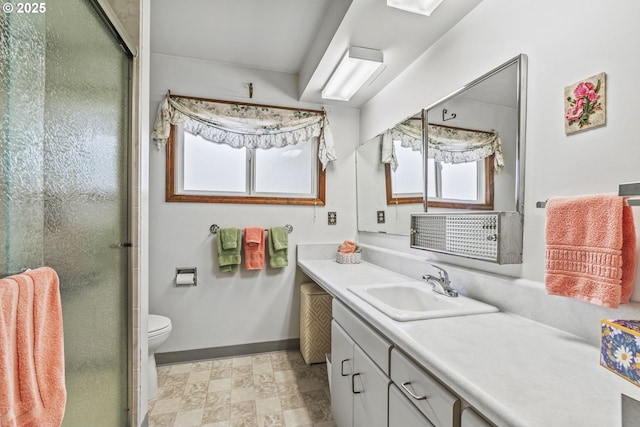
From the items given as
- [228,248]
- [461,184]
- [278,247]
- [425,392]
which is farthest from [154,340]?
[461,184]

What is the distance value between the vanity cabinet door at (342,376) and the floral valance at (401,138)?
4.09 feet

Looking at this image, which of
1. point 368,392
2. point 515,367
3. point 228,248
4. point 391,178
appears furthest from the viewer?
point 228,248

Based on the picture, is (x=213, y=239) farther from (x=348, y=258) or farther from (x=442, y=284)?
(x=442, y=284)

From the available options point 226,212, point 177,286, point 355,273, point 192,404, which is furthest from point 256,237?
point 192,404

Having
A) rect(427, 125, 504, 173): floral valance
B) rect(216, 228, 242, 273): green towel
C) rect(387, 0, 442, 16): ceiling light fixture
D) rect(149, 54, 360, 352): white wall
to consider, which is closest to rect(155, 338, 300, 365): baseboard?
rect(149, 54, 360, 352): white wall

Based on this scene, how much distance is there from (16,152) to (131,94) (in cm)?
73

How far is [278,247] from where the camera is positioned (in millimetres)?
2438

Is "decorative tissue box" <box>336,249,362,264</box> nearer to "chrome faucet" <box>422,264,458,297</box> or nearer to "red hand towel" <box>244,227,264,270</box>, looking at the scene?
"red hand towel" <box>244,227,264,270</box>

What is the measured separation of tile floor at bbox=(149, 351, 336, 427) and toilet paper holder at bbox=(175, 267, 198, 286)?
661mm

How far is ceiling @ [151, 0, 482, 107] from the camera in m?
1.52

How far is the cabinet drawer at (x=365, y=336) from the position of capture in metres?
1.06

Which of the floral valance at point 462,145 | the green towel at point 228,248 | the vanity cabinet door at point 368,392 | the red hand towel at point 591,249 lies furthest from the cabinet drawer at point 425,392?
the green towel at point 228,248

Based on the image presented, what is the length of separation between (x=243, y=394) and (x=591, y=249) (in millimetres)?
2028

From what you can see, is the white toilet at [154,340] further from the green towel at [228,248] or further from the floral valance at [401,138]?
the floral valance at [401,138]
